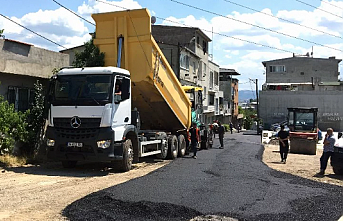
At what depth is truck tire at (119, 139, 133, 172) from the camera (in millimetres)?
11688

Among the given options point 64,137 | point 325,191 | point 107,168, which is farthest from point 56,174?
point 325,191

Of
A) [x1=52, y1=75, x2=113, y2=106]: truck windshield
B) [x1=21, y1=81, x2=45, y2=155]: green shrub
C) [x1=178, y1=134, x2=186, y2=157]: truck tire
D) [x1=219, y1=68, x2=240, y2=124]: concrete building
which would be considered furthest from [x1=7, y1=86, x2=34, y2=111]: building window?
[x1=219, y1=68, x2=240, y2=124]: concrete building

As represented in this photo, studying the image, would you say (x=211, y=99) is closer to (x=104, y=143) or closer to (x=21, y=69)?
(x=21, y=69)

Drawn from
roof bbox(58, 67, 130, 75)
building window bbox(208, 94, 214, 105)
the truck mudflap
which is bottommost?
the truck mudflap

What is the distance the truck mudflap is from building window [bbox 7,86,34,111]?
11.3 feet

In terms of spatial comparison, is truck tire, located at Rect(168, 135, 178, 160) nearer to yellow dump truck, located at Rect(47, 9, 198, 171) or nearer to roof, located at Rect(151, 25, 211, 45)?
yellow dump truck, located at Rect(47, 9, 198, 171)

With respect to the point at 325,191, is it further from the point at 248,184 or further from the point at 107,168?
the point at 107,168

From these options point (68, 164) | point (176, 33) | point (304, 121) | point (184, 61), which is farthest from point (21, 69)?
point (176, 33)

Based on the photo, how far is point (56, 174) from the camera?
36.8ft

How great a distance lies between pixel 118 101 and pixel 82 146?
1.65m

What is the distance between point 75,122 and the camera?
11102 mm

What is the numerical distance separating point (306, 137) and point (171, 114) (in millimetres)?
10268

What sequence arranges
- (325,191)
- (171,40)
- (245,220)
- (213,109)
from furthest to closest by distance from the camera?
(213,109) → (171,40) → (325,191) → (245,220)

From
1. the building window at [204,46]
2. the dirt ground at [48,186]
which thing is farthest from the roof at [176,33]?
the dirt ground at [48,186]
